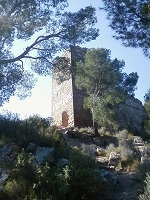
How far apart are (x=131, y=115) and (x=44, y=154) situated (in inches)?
514

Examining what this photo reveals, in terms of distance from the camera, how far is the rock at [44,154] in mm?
7844

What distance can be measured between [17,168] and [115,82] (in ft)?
37.4

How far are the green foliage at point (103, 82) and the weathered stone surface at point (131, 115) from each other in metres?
1.92

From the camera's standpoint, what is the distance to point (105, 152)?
464 inches

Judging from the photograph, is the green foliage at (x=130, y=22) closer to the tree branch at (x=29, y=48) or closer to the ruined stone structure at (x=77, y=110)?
the tree branch at (x=29, y=48)

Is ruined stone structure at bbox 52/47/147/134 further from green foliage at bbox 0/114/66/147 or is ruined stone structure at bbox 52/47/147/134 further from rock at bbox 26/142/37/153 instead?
rock at bbox 26/142/37/153

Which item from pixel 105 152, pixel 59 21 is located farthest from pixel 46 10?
pixel 105 152

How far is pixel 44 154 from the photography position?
8.24 meters

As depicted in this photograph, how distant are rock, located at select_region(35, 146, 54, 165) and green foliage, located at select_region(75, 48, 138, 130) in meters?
8.21

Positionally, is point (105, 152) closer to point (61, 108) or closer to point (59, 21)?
point (59, 21)

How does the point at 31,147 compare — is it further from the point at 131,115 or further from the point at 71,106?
the point at 131,115

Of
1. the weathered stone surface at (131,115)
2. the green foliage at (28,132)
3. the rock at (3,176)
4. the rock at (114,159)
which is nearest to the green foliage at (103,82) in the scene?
the weathered stone surface at (131,115)

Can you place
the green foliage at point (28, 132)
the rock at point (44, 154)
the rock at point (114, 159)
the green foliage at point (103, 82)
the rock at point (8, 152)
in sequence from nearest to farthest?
the rock at point (8, 152) < the rock at point (44, 154) < the green foliage at point (28, 132) < the rock at point (114, 159) < the green foliage at point (103, 82)

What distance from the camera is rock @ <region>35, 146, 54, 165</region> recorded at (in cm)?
784
